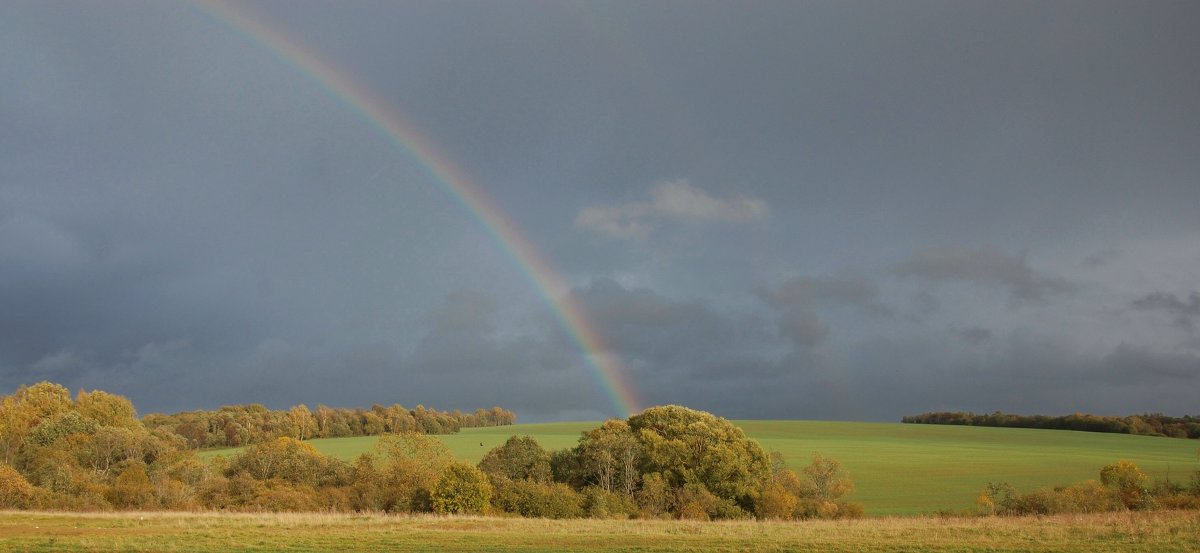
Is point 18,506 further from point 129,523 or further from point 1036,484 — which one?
point 1036,484

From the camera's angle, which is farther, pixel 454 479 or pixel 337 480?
pixel 337 480

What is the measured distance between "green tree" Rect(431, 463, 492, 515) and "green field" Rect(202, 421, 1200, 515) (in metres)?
39.3

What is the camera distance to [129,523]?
50781 mm

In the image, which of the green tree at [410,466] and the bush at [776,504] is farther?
the bush at [776,504]

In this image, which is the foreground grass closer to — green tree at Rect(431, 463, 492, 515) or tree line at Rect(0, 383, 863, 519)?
green tree at Rect(431, 463, 492, 515)

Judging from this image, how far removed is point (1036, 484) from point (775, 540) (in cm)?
7544

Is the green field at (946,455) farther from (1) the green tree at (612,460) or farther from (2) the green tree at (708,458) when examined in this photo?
(1) the green tree at (612,460)

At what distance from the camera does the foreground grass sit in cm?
3628

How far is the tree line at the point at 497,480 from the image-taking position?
234ft

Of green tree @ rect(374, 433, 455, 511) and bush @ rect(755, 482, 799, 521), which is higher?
green tree @ rect(374, 433, 455, 511)

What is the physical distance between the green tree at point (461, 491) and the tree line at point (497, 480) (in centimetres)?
9

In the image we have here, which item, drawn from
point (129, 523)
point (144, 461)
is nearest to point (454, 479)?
point (129, 523)

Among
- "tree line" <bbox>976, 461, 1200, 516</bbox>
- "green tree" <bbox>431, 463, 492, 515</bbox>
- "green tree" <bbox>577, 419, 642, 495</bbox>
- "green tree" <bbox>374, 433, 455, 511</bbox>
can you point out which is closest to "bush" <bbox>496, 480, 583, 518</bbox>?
"green tree" <bbox>431, 463, 492, 515</bbox>

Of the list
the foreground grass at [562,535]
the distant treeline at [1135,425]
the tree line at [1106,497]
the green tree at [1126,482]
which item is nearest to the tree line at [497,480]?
the tree line at [1106,497]
